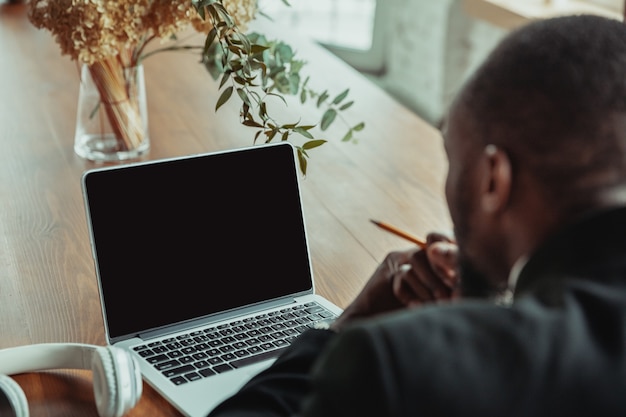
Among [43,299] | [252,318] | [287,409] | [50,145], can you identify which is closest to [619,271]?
[287,409]

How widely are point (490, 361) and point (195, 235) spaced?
2.11ft

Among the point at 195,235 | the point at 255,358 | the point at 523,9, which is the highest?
the point at 523,9

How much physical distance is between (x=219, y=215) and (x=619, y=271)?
656 millimetres

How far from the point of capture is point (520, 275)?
74 centimetres

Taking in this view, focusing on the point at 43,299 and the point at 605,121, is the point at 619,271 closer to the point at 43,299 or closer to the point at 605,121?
the point at 605,121

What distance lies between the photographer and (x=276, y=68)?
1.59 meters

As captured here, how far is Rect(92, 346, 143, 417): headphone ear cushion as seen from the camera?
0.97 metres

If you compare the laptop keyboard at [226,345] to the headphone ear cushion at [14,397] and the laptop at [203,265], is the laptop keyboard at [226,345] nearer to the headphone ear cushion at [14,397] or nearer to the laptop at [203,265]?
the laptop at [203,265]

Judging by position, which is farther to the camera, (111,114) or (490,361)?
(111,114)

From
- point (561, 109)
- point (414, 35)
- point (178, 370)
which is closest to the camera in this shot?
point (561, 109)

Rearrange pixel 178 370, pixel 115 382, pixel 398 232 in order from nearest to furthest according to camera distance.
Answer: pixel 115 382 < pixel 178 370 < pixel 398 232

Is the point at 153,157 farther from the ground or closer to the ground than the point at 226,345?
farther from the ground

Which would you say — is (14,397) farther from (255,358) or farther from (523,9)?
(523,9)

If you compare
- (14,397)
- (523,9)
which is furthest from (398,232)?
(523,9)
